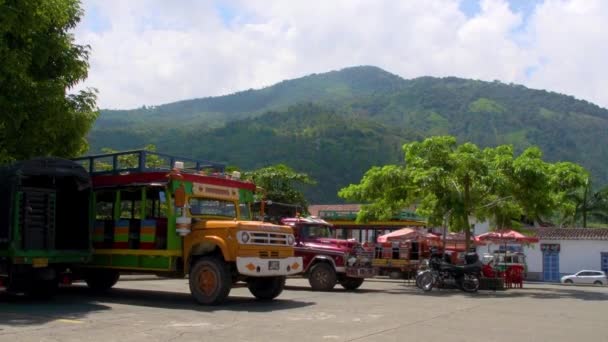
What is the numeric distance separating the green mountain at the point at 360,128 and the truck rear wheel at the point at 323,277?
62.5 m

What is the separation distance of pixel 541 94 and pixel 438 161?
163m

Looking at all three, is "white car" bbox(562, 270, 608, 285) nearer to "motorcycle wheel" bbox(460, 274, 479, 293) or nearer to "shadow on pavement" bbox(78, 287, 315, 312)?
"motorcycle wheel" bbox(460, 274, 479, 293)

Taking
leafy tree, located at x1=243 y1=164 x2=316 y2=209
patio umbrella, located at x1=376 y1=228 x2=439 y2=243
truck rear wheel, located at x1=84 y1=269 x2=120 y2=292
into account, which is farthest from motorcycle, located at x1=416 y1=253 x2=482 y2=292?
leafy tree, located at x1=243 y1=164 x2=316 y2=209

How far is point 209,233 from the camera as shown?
561 inches

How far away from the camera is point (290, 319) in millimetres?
A: 12266

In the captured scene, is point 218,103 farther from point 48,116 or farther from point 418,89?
point 48,116

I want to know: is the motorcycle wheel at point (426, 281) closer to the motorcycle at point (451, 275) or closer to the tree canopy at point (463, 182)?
the motorcycle at point (451, 275)

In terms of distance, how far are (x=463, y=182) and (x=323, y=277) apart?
20.6 feet

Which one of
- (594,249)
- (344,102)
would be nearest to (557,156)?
(344,102)

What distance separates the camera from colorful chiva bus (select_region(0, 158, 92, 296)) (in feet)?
44.9

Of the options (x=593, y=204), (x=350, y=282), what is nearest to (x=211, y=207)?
(x=350, y=282)

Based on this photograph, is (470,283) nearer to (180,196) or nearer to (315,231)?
(315,231)

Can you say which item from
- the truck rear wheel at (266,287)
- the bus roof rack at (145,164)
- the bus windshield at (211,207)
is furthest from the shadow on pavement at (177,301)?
the bus roof rack at (145,164)

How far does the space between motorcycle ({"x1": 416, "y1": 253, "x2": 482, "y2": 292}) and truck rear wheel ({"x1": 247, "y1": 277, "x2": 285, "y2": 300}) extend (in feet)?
25.2
